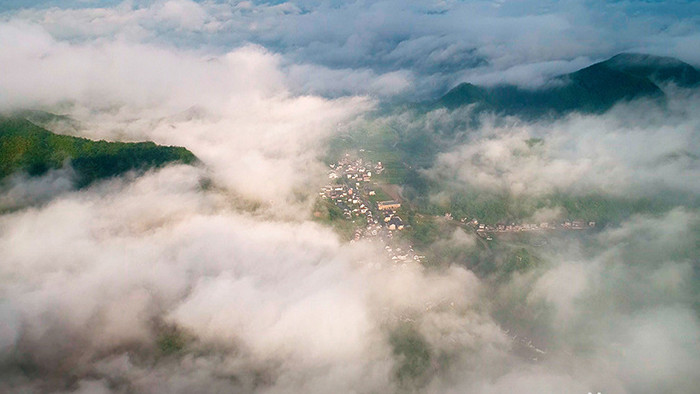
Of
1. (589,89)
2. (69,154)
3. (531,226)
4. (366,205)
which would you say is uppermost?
(69,154)

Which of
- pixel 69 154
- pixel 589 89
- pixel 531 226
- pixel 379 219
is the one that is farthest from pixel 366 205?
pixel 589 89

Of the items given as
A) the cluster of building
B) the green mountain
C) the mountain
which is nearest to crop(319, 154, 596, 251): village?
the cluster of building

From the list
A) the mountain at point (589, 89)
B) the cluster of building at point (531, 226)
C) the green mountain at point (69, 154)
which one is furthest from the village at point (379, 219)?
the mountain at point (589, 89)

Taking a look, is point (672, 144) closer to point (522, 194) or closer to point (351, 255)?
point (522, 194)

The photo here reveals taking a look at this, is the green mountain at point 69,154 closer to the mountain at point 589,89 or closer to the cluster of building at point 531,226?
the cluster of building at point 531,226

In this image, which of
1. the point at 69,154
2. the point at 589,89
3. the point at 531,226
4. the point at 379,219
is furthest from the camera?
the point at 589,89

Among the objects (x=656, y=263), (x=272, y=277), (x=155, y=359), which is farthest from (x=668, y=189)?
(x=155, y=359)

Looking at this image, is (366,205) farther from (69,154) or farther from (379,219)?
(69,154)
